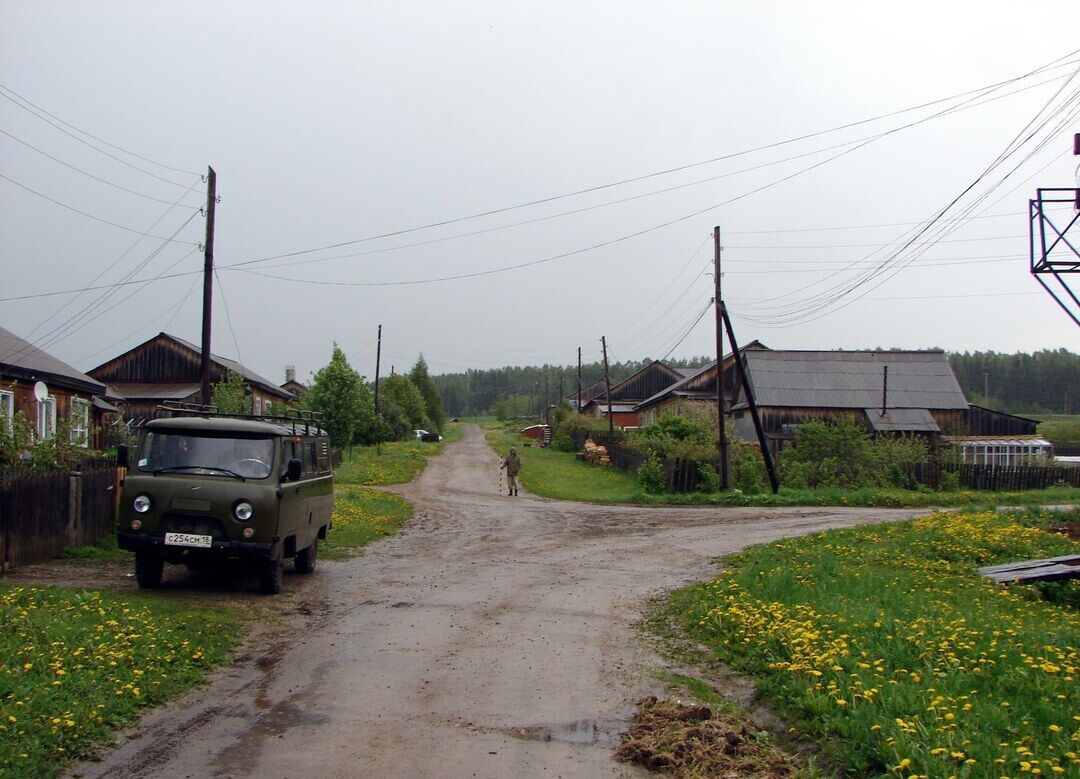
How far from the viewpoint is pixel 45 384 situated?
20031 mm

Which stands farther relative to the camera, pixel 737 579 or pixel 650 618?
pixel 737 579

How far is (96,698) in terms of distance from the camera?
631cm

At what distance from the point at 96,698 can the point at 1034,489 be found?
125 ft

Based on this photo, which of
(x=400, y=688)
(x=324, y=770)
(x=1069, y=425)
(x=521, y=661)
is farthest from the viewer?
(x=1069, y=425)

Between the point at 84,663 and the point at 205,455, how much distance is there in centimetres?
445

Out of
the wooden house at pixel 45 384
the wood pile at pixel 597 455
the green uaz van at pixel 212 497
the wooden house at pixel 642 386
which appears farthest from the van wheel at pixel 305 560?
the wooden house at pixel 642 386

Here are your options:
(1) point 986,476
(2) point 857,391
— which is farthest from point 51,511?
(2) point 857,391

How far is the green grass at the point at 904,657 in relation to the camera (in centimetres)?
521

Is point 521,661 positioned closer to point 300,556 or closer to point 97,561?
point 300,556

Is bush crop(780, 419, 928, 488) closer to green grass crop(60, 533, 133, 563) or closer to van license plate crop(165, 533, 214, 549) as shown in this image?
green grass crop(60, 533, 133, 563)

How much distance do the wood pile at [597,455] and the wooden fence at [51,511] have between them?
3397cm

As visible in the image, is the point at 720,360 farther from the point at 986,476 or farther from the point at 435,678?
the point at 435,678

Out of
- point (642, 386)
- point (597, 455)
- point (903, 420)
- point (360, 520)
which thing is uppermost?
point (642, 386)

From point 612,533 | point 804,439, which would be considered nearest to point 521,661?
point 612,533
